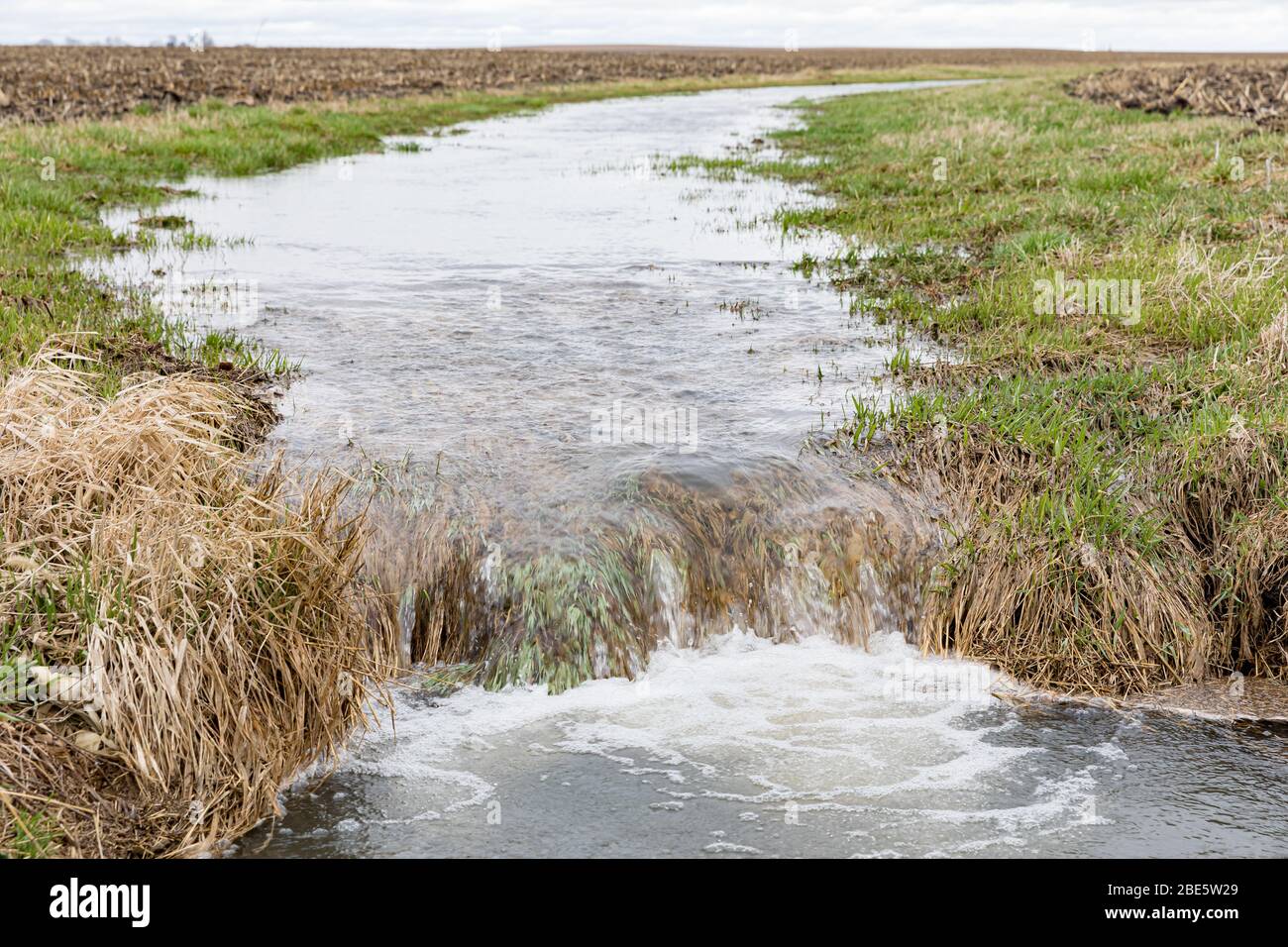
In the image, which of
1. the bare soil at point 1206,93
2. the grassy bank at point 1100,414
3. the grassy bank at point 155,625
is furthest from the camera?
the bare soil at point 1206,93

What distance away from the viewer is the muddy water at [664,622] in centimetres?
531

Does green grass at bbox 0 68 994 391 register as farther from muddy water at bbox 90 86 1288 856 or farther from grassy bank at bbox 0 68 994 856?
grassy bank at bbox 0 68 994 856

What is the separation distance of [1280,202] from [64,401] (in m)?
14.6

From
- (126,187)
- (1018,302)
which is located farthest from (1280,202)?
(126,187)

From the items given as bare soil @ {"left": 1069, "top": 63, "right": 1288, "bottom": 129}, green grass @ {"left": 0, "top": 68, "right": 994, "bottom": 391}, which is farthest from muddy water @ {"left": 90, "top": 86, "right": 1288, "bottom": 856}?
bare soil @ {"left": 1069, "top": 63, "right": 1288, "bottom": 129}

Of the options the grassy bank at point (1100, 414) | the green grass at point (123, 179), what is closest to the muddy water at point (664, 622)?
the grassy bank at point (1100, 414)

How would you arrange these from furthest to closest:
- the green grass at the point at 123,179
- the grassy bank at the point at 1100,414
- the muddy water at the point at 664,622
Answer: the green grass at the point at 123,179, the grassy bank at the point at 1100,414, the muddy water at the point at 664,622

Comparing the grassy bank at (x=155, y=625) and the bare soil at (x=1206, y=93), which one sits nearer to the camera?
the grassy bank at (x=155, y=625)

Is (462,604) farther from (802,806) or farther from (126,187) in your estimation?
(126,187)

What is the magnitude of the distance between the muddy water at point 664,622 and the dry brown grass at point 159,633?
1.24ft

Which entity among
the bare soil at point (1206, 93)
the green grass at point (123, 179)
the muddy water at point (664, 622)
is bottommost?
the muddy water at point (664, 622)

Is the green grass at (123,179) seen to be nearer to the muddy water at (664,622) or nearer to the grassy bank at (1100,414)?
the muddy water at (664,622)

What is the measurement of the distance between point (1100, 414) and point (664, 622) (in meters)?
4.29

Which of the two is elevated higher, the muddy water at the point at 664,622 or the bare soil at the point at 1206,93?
the bare soil at the point at 1206,93
